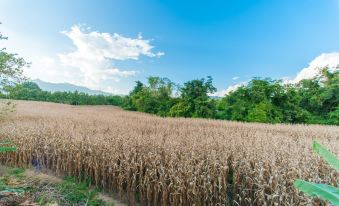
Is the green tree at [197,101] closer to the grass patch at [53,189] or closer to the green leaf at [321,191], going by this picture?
the grass patch at [53,189]

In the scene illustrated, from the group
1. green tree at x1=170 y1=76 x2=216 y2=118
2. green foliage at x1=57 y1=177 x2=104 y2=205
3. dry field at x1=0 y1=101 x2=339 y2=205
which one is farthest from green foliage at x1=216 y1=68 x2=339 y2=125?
green foliage at x1=57 y1=177 x2=104 y2=205

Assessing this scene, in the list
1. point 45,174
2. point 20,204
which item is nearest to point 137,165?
point 20,204

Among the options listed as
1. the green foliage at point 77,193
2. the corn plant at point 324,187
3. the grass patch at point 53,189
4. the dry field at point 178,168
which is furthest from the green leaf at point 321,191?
the green foliage at point 77,193

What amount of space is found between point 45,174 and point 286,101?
2036cm

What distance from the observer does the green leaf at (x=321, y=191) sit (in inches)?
37.2

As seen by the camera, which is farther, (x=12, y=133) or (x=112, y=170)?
(x=12, y=133)

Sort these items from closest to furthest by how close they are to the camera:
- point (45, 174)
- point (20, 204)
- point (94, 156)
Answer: point (20, 204), point (94, 156), point (45, 174)

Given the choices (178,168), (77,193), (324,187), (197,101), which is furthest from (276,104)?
(324,187)

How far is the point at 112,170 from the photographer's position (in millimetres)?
4133

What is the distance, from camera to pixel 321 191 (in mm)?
979

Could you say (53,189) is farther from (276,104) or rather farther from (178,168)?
(276,104)

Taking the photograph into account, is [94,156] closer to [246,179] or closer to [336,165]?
[246,179]

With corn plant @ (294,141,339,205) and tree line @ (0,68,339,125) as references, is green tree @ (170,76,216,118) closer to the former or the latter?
tree line @ (0,68,339,125)

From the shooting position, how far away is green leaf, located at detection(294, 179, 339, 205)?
3.10 ft
